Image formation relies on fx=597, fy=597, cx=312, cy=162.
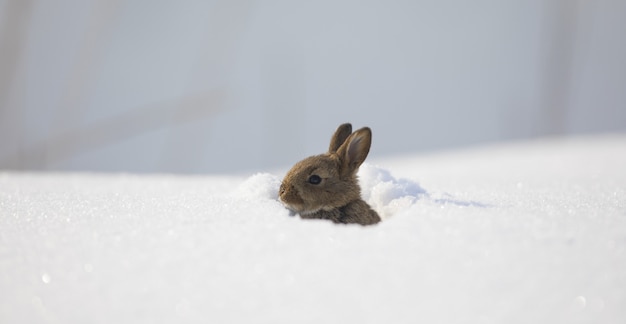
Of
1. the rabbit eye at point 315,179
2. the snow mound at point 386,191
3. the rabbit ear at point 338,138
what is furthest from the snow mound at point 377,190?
the rabbit ear at point 338,138

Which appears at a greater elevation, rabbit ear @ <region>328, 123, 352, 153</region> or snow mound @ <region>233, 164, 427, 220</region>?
rabbit ear @ <region>328, 123, 352, 153</region>

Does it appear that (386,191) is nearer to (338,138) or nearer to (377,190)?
(377,190)

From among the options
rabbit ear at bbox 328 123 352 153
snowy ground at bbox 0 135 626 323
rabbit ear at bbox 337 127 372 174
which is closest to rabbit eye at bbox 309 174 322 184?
rabbit ear at bbox 337 127 372 174

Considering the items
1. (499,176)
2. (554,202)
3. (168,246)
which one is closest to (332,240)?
(168,246)

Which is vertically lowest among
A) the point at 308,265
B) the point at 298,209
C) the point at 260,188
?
the point at 298,209

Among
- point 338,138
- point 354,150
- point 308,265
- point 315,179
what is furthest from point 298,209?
point 308,265

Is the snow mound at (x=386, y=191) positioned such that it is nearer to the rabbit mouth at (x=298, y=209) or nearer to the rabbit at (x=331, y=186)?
the rabbit at (x=331, y=186)

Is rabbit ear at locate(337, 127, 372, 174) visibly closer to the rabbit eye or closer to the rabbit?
the rabbit
